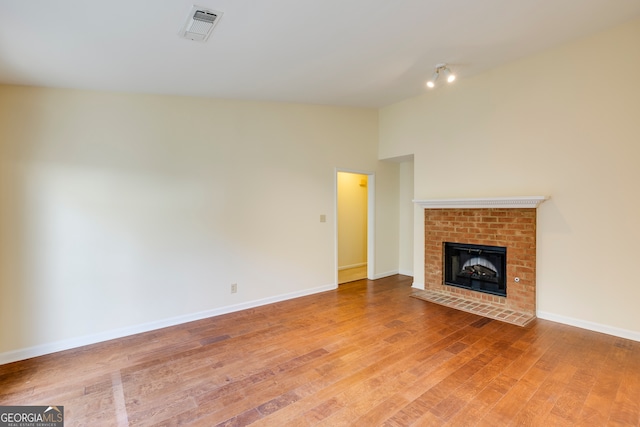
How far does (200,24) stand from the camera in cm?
215

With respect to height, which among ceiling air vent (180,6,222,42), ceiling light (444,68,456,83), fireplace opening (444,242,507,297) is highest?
ceiling light (444,68,456,83)

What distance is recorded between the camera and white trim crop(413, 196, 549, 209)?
11.3ft

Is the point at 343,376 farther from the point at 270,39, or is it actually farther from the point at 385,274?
the point at 385,274

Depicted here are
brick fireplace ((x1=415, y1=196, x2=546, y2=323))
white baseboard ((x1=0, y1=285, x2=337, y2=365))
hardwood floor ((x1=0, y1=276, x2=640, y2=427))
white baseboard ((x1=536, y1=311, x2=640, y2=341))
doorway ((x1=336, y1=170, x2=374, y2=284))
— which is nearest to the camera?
hardwood floor ((x1=0, y1=276, x2=640, y2=427))

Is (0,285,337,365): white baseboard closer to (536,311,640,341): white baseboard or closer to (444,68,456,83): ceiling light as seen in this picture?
(536,311,640,341): white baseboard

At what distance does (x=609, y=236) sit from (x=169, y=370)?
4472mm

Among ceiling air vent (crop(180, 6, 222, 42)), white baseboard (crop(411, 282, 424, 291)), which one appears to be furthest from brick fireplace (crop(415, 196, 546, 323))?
ceiling air vent (crop(180, 6, 222, 42))

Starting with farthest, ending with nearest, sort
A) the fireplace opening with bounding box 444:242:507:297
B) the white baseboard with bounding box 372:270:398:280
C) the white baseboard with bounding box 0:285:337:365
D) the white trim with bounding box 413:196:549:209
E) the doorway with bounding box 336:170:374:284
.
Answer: the doorway with bounding box 336:170:374:284, the white baseboard with bounding box 372:270:398:280, the fireplace opening with bounding box 444:242:507:297, the white trim with bounding box 413:196:549:209, the white baseboard with bounding box 0:285:337:365

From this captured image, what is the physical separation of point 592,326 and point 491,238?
53.0 inches

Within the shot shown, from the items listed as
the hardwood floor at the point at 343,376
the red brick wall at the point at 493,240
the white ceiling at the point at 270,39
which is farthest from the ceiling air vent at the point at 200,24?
the red brick wall at the point at 493,240

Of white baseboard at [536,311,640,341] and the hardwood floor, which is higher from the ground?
white baseboard at [536,311,640,341]

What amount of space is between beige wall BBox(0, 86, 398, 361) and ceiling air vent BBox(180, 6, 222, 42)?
138 centimetres

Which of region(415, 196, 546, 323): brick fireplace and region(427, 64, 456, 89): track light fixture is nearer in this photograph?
region(427, 64, 456, 89): track light fixture

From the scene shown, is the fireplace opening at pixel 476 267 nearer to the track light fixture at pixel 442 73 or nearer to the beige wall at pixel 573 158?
the beige wall at pixel 573 158
